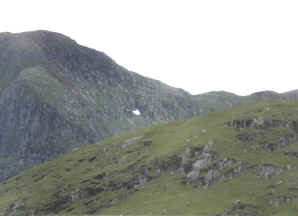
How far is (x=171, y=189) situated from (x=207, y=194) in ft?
50.8

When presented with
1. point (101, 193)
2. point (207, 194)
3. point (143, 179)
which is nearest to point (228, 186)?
point (207, 194)

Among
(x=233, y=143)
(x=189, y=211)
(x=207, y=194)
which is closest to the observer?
(x=189, y=211)

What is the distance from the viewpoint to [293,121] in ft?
644

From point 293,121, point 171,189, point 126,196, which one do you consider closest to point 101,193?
point 126,196

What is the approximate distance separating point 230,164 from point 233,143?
1507 cm

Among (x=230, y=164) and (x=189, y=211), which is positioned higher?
(x=230, y=164)

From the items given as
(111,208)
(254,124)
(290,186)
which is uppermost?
(254,124)

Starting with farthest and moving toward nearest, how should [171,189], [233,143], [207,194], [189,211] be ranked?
[233,143]
[171,189]
[207,194]
[189,211]

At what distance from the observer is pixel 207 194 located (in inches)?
6511

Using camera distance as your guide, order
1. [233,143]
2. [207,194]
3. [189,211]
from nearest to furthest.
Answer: [189,211] < [207,194] < [233,143]

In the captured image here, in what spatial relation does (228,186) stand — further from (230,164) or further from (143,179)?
(143,179)

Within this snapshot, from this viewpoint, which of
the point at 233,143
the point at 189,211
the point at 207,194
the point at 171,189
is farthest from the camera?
the point at 233,143

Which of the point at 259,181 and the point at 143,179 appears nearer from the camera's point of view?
the point at 259,181

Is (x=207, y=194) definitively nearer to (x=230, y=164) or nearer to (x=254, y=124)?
(x=230, y=164)
